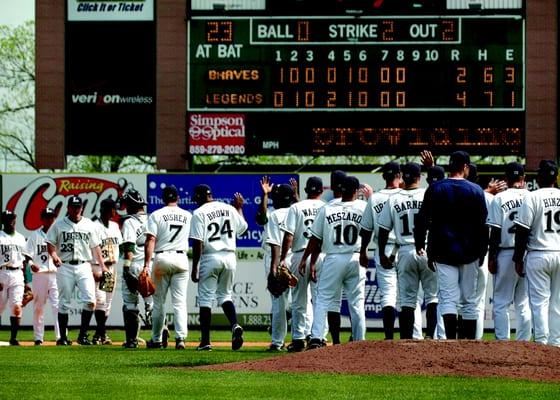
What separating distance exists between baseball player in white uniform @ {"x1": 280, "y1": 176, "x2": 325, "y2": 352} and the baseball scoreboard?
796cm

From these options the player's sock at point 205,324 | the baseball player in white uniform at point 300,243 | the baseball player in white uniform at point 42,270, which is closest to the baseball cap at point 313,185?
the baseball player in white uniform at point 300,243

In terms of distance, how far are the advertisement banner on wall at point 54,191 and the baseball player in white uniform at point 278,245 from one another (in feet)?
24.4

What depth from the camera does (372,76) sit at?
78.9 feet

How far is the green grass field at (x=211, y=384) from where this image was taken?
9.91 m

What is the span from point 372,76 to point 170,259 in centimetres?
842

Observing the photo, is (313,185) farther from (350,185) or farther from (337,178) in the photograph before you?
(350,185)

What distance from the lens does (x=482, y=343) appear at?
465 inches

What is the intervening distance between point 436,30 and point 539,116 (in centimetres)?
294

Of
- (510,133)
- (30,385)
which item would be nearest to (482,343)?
(30,385)

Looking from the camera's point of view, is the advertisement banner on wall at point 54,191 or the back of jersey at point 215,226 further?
the advertisement banner on wall at point 54,191

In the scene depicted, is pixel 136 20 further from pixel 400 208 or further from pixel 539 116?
pixel 400 208

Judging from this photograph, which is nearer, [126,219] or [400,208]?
[400,208]

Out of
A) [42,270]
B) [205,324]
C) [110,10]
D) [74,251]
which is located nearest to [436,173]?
[205,324]

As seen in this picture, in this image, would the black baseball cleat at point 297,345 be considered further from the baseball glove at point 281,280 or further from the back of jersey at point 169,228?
the back of jersey at point 169,228
